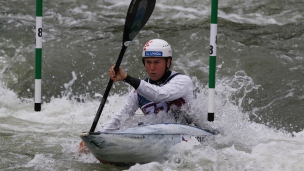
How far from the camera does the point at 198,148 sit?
6.05 meters

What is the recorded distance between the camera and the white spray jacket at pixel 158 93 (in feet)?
18.7

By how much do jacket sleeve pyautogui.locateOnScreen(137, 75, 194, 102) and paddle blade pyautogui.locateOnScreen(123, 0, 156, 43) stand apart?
63 centimetres

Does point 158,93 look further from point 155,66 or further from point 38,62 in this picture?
point 38,62

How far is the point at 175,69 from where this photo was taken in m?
9.91

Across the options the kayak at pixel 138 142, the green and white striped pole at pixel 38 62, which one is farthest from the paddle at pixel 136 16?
the green and white striped pole at pixel 38 62

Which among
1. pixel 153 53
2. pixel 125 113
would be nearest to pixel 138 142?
pixel 125 113

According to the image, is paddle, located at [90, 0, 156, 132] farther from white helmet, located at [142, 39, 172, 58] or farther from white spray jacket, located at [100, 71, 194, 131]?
white spray jacket, located at [100, 71, 194, 131]

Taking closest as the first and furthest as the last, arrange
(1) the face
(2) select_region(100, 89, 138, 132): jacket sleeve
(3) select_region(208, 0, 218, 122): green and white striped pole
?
(1) the face → (2) select_region(100, 89, 138, 132): jacket sleeve → (3) select_region(208, 0, 218, 122): green and white striped pole

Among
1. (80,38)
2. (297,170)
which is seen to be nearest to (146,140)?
(297,170)

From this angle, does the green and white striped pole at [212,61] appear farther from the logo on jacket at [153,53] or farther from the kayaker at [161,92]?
the logo on jacket at [153,53]

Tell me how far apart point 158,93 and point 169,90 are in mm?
155

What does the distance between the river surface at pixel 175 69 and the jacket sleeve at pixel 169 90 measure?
0.38 m

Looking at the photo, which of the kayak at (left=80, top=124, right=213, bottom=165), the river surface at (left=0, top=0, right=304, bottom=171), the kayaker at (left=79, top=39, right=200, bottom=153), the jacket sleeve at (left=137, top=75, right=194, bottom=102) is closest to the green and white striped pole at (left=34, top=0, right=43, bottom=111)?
the river surface at (left=0, top=0, right=304, bottom=171)

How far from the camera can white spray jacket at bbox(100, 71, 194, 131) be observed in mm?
5707
